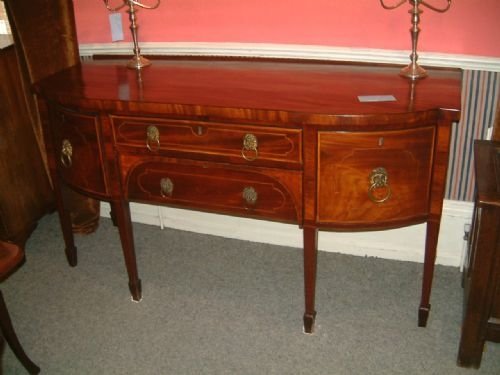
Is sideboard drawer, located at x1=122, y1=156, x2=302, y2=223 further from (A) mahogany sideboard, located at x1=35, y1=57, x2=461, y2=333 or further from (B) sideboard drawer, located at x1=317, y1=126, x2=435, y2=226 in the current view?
(B) sideboard drawer, located at x1=317, y1=126, x2=435, y2=226

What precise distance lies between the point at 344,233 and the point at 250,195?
834 millimetres

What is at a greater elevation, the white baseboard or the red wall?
the red wall

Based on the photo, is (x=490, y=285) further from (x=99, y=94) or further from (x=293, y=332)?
(x=99, y=94)

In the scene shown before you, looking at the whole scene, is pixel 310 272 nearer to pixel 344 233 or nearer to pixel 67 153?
pixel 344 233

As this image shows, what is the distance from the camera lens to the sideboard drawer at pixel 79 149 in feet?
7.00

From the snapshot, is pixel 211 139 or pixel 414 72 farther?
pixel 414 72

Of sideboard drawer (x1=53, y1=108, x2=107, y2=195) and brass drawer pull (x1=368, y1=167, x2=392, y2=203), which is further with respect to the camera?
sideboard drawer (x1=53, y1=108, x2=107, y2=195)

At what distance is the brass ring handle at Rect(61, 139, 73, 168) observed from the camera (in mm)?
2242

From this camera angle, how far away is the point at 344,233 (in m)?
2.70

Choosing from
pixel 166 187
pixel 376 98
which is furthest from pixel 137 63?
pixel 376 98

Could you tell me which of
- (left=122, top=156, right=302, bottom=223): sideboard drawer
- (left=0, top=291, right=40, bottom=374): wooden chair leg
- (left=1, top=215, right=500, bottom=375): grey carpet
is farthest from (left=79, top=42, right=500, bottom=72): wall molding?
(left=0, top=291, right=40, bottom=374): wooden chair leg

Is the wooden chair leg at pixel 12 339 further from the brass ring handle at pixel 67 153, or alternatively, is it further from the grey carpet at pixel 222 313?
the brass ring handle at pixel 67 153

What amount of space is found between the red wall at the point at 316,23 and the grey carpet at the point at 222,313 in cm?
98

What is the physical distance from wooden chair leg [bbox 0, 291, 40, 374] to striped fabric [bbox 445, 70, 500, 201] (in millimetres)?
1811
